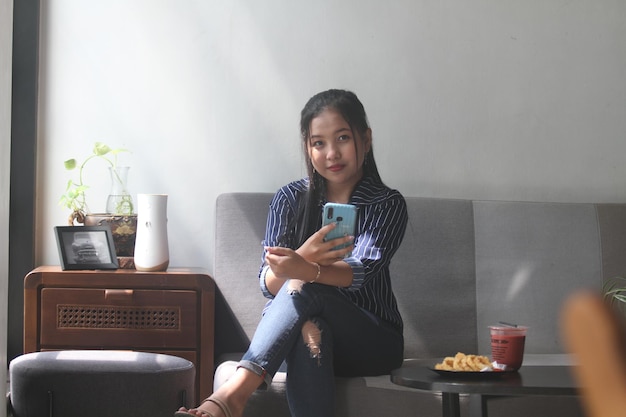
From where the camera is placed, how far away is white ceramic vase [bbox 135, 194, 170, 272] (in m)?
2.55

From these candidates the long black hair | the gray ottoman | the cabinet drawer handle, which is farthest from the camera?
the cabinet drawer handle

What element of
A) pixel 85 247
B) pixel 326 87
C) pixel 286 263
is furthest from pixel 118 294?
pixel 326 87

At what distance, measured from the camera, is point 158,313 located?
8.04 feet

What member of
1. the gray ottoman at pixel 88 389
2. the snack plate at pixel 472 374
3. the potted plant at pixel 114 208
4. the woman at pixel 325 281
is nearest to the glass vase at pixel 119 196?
the potted plant at pixel 114 208

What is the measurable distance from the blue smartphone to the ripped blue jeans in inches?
5.4

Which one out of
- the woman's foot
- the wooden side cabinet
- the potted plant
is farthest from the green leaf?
the woman's foot

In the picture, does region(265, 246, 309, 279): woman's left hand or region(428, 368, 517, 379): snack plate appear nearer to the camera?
region(428, 368, 517, 379): snack plate

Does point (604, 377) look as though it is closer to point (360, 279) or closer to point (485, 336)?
point (360, 279)

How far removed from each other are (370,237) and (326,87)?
890mm

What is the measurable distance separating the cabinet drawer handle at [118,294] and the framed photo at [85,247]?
0.41ft

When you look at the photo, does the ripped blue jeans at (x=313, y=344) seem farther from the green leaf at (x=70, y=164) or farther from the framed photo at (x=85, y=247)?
the green leaf at (x=70, y=164)

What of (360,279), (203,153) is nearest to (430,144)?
(203,153)

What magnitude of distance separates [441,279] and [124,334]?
3.35 feet

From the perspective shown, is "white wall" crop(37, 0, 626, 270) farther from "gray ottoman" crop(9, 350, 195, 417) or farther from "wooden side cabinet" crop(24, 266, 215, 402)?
"gray ottoman" crop(9, 350, 195, 417)
